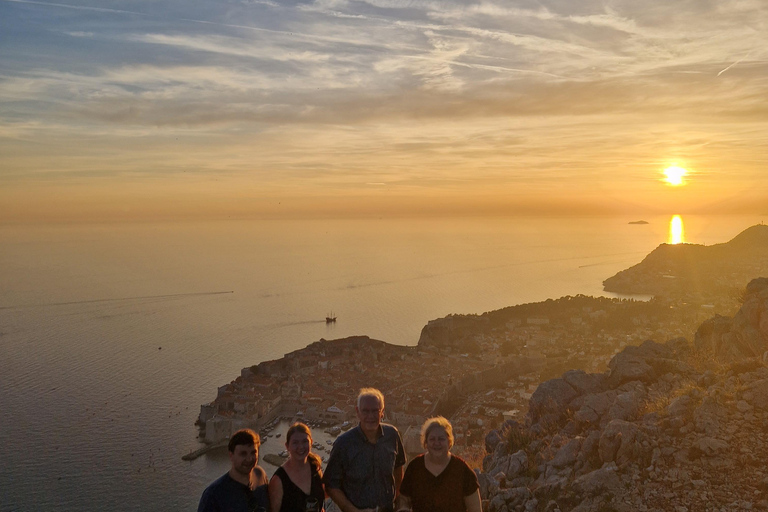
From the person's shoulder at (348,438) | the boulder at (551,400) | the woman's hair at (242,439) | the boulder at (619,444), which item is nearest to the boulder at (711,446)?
the boulder at (619,444)

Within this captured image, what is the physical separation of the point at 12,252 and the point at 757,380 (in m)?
182

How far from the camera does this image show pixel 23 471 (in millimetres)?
27172

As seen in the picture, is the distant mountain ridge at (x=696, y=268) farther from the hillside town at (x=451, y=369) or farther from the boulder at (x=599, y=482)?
the boulder at (x=599, y=482)

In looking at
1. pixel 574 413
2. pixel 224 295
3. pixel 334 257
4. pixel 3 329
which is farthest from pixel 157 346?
pixel 334 257

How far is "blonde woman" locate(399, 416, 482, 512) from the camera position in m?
4.61

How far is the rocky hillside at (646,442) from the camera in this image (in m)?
7.05

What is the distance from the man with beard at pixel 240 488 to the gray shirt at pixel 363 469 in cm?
60

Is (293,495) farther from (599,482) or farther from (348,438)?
(599,482)

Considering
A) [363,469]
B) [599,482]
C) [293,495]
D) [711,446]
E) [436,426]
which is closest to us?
[293,495]

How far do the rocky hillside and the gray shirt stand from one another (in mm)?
3754

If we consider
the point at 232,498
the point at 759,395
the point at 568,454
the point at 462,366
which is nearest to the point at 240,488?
the point at 232,498

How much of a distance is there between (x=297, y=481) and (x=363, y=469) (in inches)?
23.3

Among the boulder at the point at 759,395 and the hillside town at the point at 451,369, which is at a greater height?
the boulder at the point at 759,395

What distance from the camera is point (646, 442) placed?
7.90 meters
